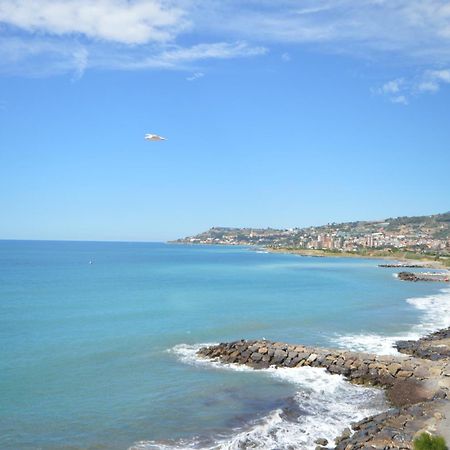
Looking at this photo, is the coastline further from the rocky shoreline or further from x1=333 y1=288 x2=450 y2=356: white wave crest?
the rocky shoreline

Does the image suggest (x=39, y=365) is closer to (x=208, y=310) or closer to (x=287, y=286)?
(x=208, y=310)

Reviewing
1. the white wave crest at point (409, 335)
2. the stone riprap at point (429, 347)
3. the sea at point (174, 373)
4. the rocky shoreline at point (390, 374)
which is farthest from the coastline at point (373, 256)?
the rocky shoreline at point (390, 374)

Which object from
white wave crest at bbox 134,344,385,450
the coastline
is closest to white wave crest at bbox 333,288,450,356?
white wave crest at bbox 134,344,385,450

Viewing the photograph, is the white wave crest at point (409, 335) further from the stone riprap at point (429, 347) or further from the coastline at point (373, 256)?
the coastline at point (373, 256)

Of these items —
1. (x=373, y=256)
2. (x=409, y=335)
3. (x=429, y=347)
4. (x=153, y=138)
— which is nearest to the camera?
(x=153, y=138)

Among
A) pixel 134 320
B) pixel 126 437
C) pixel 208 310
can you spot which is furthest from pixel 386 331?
pixel 126 437

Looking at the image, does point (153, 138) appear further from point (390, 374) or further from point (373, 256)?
point (373, 256)

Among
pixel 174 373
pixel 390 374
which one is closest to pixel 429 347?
pixel 390 374
